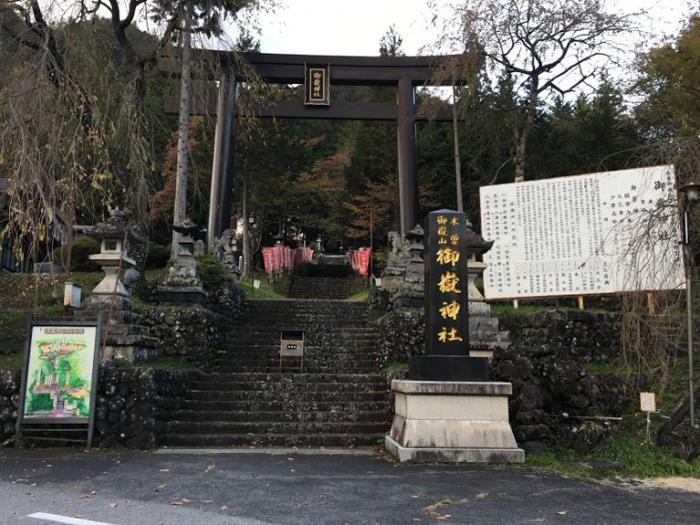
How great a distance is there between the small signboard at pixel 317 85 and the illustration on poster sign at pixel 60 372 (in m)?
10.9

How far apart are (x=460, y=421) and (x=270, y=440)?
9.58 ft

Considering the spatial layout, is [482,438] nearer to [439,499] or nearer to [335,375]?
[439,499]

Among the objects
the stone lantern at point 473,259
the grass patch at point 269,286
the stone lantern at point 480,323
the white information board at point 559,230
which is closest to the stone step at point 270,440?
the stone lantern at point 480,323

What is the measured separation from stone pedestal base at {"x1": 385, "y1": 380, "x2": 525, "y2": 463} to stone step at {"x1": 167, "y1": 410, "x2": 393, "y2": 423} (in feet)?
6.28

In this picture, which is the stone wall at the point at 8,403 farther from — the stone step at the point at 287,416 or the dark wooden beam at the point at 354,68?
the dark wooden beam at the point at 354,68

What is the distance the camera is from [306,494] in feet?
16.7

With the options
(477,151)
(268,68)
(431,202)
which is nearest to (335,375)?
(268,68)

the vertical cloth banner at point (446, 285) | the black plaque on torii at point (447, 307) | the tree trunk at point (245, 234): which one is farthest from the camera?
the tree trunk at point (245, 234)

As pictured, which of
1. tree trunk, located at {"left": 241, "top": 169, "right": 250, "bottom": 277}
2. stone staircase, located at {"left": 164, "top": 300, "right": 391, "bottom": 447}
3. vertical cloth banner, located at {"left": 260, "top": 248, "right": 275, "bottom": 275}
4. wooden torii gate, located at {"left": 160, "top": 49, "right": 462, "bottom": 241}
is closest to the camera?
stone staircase, located at {"left": 164, "top": 300, "right": 391, "bottom": 447}

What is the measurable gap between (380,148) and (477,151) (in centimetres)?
658

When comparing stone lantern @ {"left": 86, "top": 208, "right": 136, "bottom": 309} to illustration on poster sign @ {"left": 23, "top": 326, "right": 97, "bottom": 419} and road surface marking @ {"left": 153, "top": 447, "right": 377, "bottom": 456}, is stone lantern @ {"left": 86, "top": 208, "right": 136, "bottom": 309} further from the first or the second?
road surface marking @ {"left": 153, "top": 447, "right": 377, "bottom": 456}

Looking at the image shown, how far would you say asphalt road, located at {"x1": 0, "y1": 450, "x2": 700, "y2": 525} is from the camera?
4.42 metres

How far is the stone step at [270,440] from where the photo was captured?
7.96 meters

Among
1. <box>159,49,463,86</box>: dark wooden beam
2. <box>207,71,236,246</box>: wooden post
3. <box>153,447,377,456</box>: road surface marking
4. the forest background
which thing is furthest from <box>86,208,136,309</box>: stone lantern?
<box>159,49,463,86</box>: dark wooden beam
